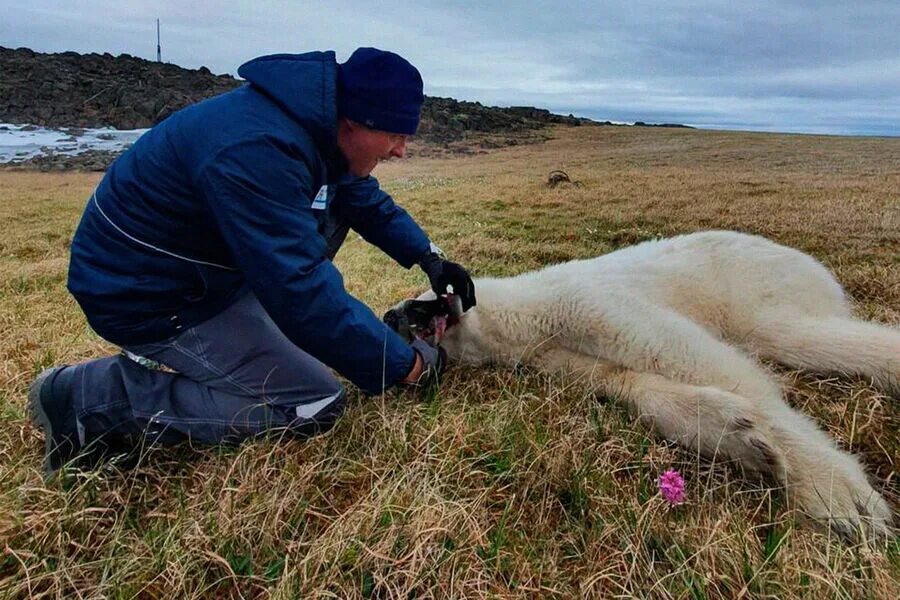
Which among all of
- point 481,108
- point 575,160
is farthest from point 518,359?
point 481,108

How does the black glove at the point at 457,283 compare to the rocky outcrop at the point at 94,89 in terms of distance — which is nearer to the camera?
the black glove at the point at 457,283

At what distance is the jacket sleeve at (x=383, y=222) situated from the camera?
4117mm

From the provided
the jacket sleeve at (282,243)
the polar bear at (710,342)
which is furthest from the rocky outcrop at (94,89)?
the jacket sleeve at (282,243)

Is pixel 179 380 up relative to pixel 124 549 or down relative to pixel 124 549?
up

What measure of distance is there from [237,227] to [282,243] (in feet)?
0.60

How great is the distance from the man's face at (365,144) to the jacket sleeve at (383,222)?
1.03 meters

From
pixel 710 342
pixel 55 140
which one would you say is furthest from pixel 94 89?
pixel 710 342

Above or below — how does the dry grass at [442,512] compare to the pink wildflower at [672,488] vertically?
below

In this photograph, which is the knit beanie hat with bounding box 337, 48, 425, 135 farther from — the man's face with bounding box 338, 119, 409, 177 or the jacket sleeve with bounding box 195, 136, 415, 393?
the jacket sleeve with bounding box 195, 136, 415, 393

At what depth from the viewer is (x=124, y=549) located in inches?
85.7

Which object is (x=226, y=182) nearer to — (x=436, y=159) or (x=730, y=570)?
(x=730, y=570)

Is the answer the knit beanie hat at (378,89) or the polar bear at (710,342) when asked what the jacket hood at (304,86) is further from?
the polar bear at (710,342)

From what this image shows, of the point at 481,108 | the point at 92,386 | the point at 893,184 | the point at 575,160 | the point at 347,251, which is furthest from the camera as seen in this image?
the point at 481,108

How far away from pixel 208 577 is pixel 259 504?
0.33 metres
